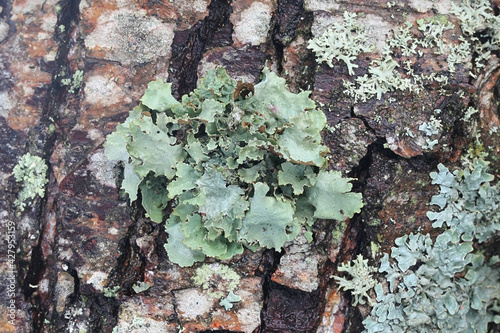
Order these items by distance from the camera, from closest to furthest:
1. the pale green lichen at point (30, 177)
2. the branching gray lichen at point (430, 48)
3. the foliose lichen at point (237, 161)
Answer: the foliose lichen at point (237, 161), the branching gray lichen at point (430, 48), the pale green lichen at point (30, 177)

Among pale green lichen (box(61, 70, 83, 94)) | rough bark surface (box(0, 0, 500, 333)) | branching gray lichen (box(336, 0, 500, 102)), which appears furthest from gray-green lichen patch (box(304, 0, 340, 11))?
pale green lichen (box(61, 70, 83, 94))

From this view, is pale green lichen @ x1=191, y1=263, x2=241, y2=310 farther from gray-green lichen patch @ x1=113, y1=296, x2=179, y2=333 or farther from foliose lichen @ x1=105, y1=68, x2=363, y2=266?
foliose lichen @ x1=105, y1=68, x2=363, y2=266

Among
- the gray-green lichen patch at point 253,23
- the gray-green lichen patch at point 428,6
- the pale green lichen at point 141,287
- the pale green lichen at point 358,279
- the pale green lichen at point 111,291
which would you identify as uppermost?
the gray-green lichen patch at point 428,6

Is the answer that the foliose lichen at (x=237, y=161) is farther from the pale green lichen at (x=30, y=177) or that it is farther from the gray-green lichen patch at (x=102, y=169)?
the pale green lichen at (x=30, y=177)

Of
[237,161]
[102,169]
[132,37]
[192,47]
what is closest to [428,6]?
[192,47]

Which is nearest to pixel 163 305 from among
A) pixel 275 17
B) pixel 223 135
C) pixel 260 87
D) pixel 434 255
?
pixel 223 135

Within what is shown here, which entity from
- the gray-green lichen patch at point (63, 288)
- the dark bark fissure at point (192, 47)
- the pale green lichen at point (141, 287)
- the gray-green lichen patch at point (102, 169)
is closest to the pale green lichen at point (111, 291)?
the pale green lichen at point (141, 287)
